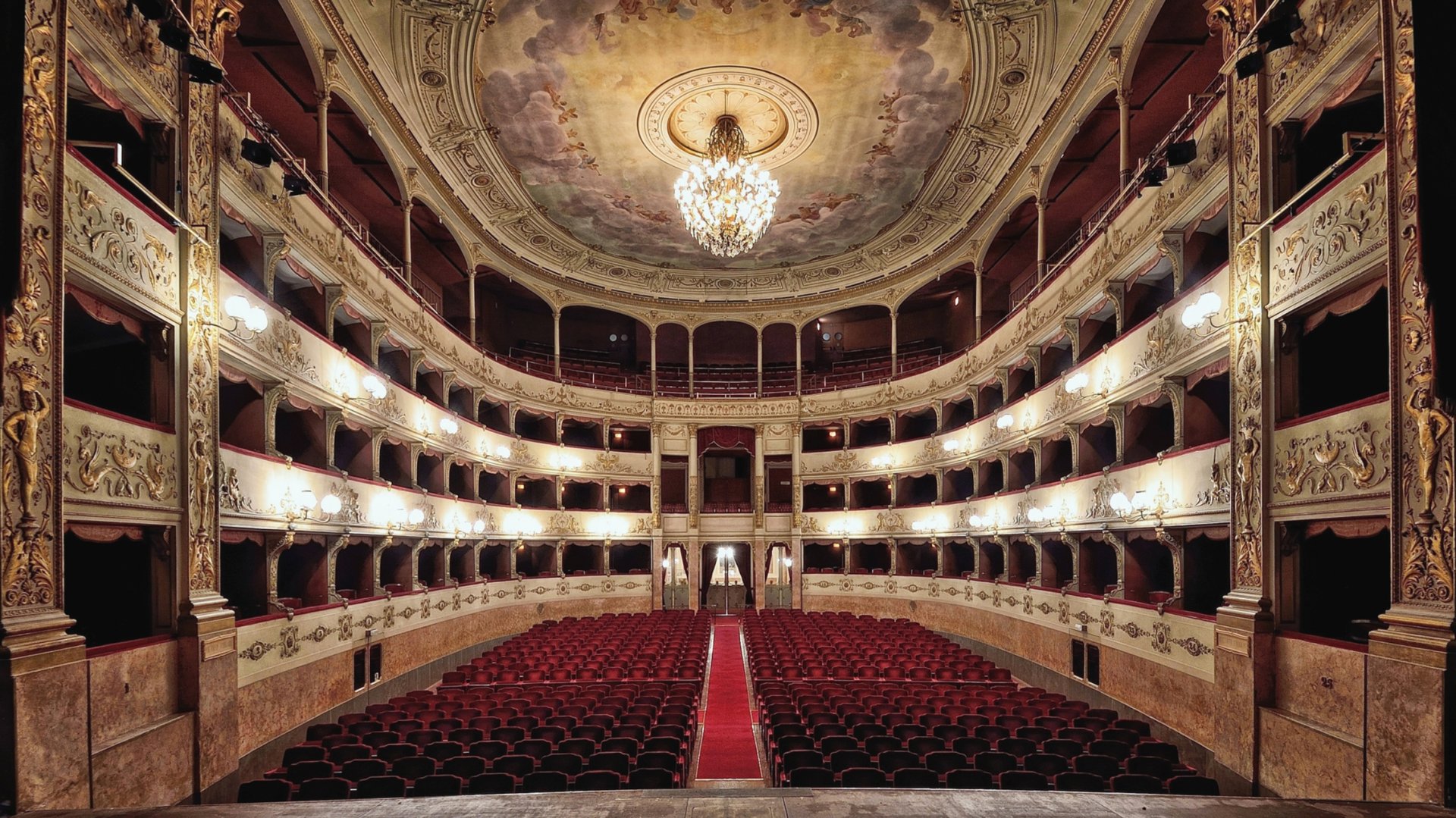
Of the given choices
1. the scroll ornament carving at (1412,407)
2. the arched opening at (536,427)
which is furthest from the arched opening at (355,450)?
the scroll ornament carving at (1412,407)

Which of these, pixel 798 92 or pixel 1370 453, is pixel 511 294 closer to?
pixel 798 92

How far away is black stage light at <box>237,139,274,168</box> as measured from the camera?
923cm

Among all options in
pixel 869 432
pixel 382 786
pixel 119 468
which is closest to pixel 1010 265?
pixel 869 432

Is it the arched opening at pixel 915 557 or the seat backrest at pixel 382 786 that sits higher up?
the seat backrest at pixel 382 786

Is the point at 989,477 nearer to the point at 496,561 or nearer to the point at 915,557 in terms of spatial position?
the point at 915,557

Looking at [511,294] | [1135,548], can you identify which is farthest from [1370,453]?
[511,294]

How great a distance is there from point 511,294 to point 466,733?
19.6m

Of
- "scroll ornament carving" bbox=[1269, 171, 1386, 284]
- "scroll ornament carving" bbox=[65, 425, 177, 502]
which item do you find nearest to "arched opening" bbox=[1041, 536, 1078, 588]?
"scroll ornament carving" bbox=[1269, 171, 1386, 284]

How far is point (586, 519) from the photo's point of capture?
2409 centimetres

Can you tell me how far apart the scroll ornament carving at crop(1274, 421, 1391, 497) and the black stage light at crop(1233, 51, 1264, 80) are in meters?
3.68

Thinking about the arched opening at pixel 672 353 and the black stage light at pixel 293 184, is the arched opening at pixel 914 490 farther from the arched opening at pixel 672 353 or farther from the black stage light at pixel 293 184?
the black stage light at pixel 293 184

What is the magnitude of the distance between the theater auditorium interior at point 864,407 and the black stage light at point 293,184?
0.16 metres

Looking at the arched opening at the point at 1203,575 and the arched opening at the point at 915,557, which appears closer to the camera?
the arched opening at the point at 1203,575

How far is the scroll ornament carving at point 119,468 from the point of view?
6668 mm
